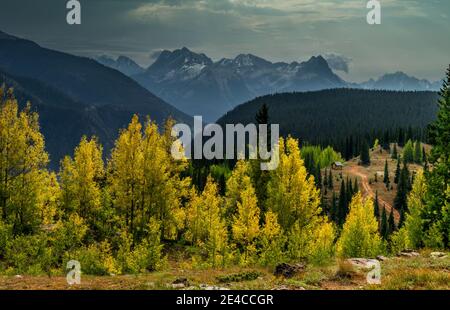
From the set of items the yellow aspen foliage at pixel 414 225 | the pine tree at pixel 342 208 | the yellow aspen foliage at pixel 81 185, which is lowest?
the pine tree at pixel 342 208

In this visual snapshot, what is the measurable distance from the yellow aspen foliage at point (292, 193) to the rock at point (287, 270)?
59.4ft

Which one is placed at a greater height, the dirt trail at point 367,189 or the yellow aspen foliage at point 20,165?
the yellow aspen foliage at point 20,165

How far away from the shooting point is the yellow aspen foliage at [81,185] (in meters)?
42.3

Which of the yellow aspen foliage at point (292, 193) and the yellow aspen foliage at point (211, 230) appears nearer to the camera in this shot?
the yellow aspen foliage at point (211, 230)

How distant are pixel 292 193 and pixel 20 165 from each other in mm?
23491

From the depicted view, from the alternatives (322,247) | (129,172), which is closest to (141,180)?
(129,172)

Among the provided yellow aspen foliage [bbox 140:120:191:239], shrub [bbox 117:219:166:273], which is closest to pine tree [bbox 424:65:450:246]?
shrub [bbox 117:219:166:273]

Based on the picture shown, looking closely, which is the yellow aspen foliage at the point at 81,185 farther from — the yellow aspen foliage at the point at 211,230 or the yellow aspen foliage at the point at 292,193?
the yellow aspen foliage at the point at 292,193

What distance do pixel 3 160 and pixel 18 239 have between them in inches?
269

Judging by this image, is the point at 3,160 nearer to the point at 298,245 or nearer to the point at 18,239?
the point at 18,239

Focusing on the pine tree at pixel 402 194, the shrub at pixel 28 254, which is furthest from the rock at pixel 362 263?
the pine tree at pixel 402 194

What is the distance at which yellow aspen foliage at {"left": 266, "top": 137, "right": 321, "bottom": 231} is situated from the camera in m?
41.2

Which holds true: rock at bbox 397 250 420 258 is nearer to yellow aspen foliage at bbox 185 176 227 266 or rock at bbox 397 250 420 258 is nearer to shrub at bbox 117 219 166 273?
yellow aspen foliage at bbox 185 176 227 266

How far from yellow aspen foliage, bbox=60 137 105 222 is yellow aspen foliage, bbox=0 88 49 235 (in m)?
6.64
